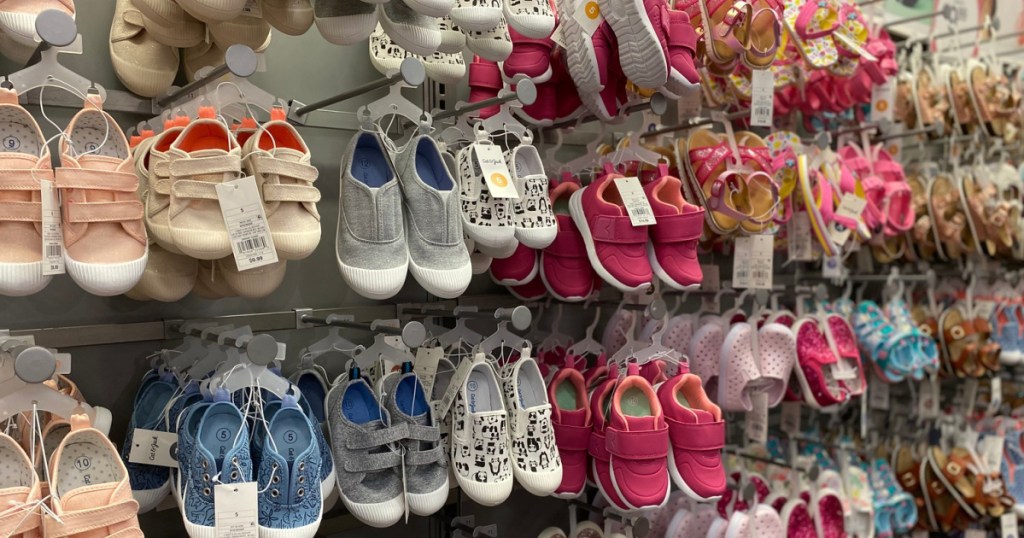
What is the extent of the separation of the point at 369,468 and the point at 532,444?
1.26 feet

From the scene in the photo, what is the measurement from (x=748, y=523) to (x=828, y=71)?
57.8 inches

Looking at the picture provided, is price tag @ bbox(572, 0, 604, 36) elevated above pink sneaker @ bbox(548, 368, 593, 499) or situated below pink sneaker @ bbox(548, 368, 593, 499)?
above

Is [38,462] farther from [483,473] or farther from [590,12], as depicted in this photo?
[590,12]

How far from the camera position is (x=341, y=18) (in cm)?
142

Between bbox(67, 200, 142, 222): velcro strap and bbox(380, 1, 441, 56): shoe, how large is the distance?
1.91 feet

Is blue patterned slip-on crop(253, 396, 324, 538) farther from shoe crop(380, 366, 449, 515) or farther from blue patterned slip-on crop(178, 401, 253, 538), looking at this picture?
shoe crop(380, 366, 449, 515)

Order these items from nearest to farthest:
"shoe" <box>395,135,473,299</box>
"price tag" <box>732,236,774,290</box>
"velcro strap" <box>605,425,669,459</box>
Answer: "shoe" <box>395,135,473,299</box>
"velcro strap" <box>605,425,669,459</box>
"price tag" <box>732,236,774,290</box>

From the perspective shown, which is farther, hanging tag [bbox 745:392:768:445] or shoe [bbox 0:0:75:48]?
hanging tag [bbox 745:392:768:445]

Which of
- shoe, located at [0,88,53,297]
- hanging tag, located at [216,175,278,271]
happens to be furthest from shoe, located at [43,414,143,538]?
hanging tag, located at [216,175,278,271]

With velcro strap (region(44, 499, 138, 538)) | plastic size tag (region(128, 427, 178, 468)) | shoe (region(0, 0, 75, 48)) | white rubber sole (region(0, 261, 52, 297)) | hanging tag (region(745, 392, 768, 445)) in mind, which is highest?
shoe (region(0, 0, 75, 48))

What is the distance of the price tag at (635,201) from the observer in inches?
73.0

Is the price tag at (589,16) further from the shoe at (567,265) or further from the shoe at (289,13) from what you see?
the shoe at (289,13)

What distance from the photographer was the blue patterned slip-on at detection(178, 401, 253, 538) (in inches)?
50.6

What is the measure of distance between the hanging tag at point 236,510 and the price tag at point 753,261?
152 centimetres
